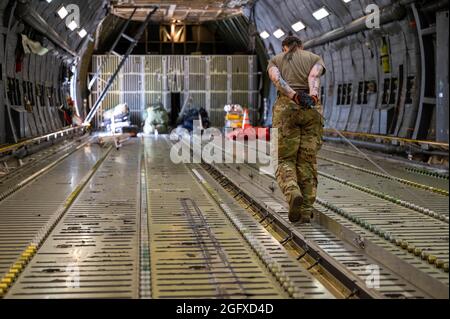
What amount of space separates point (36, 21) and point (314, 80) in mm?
11554

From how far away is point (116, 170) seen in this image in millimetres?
13328

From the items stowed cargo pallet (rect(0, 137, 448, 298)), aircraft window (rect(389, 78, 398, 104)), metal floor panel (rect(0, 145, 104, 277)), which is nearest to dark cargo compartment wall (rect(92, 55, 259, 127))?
aircraft window (rect(389, 78, 398, 104))

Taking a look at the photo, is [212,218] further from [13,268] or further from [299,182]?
[13,268]

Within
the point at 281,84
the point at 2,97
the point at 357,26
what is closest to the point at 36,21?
the point at 2,97

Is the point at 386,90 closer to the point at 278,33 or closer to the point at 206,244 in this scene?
the point at 278,33

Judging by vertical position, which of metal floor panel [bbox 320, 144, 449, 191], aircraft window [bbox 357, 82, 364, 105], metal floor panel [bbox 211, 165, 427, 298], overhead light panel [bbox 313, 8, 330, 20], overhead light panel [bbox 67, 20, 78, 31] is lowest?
metal floor panel [bbox 320, 144, 449, 191]

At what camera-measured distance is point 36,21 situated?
17.0 m

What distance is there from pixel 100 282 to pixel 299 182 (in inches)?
109

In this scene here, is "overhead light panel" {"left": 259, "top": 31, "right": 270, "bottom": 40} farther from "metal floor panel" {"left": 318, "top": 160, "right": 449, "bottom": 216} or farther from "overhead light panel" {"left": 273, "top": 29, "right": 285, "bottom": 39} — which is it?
"metal floor panel" {"left": 318, "top": 160, "right": 449, "bottom": 216}

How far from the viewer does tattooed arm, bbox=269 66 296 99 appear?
6.88m

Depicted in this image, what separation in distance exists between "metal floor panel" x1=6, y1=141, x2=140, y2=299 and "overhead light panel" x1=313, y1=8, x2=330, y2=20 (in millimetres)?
12011

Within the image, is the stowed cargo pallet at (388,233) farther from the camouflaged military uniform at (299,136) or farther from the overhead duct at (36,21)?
the overhead duct at (36,21)

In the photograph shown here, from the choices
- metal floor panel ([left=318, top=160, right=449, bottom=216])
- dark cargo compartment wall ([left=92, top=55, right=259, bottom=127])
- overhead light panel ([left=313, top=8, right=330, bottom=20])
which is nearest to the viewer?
metal floor panel ([left=318, top=160, right=449, bottom=216])
